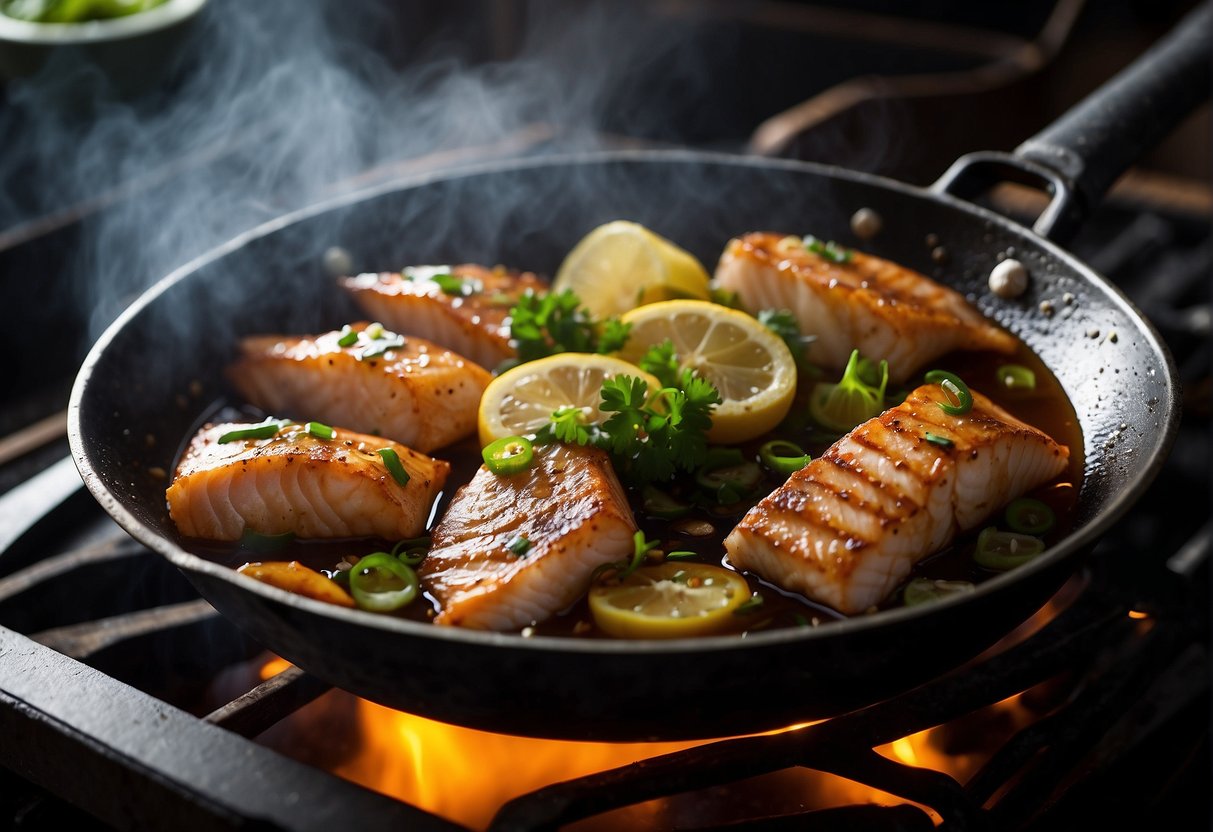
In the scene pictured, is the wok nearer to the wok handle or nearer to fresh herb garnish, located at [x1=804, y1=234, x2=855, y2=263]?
the wok handle

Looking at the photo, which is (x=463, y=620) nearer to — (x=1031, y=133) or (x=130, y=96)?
(x=130, y=96)

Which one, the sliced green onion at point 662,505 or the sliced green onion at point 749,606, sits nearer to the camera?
the sliced green onion at point 749,606

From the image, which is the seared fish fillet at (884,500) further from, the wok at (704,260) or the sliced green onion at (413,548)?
the sliced green onion at (413,548)

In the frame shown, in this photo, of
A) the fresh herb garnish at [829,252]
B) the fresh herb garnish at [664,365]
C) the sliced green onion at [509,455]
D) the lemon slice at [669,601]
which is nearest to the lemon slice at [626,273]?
the fresh herb garnish at [829,252]

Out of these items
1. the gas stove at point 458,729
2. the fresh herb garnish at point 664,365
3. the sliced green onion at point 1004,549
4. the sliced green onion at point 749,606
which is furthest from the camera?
the fresh herb garnish at point 664,365

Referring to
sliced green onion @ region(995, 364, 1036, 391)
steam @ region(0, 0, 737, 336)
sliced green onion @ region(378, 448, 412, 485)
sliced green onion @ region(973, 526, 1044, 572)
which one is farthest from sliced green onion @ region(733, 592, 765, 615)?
steam @ region(0, 0, 737, 336)

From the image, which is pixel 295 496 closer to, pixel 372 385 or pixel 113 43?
pixel 372 385
